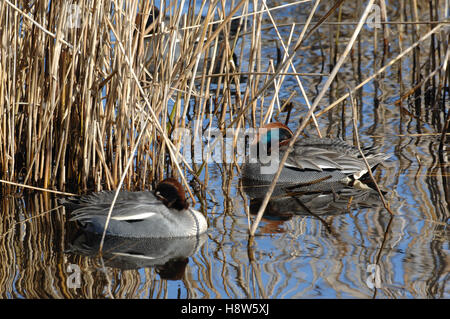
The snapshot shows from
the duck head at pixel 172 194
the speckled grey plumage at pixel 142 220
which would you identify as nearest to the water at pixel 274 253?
the speckled grey plumage at pixel 142 220

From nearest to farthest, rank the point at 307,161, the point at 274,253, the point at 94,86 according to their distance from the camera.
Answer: the point at 274,253 < the point at 94,86 < the point at 307,161

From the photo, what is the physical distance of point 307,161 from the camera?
20.3 feet

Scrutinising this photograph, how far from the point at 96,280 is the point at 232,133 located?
2615mm

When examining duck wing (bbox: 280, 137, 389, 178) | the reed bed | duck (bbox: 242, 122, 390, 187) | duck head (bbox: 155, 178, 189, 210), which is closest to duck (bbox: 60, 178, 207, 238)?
duck head (bbox: 155, 178, 189, 210)

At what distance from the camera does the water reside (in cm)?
386

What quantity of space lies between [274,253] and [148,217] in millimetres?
913

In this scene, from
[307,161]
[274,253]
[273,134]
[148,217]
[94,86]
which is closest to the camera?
[274,253]

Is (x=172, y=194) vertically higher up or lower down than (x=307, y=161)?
lower down

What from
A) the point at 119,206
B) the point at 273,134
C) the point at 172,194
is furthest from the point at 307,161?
the point at 119,206

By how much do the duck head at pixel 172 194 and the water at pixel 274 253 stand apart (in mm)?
287

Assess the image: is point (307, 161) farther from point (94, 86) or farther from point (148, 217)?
point (94, 86)

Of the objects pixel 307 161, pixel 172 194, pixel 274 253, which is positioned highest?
pixel 307 161

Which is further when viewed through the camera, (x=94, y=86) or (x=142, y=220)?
(x=94, y=86)

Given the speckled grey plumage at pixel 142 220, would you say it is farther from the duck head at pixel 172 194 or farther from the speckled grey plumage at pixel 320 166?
the speckled grey plumage at pixel 320 166
